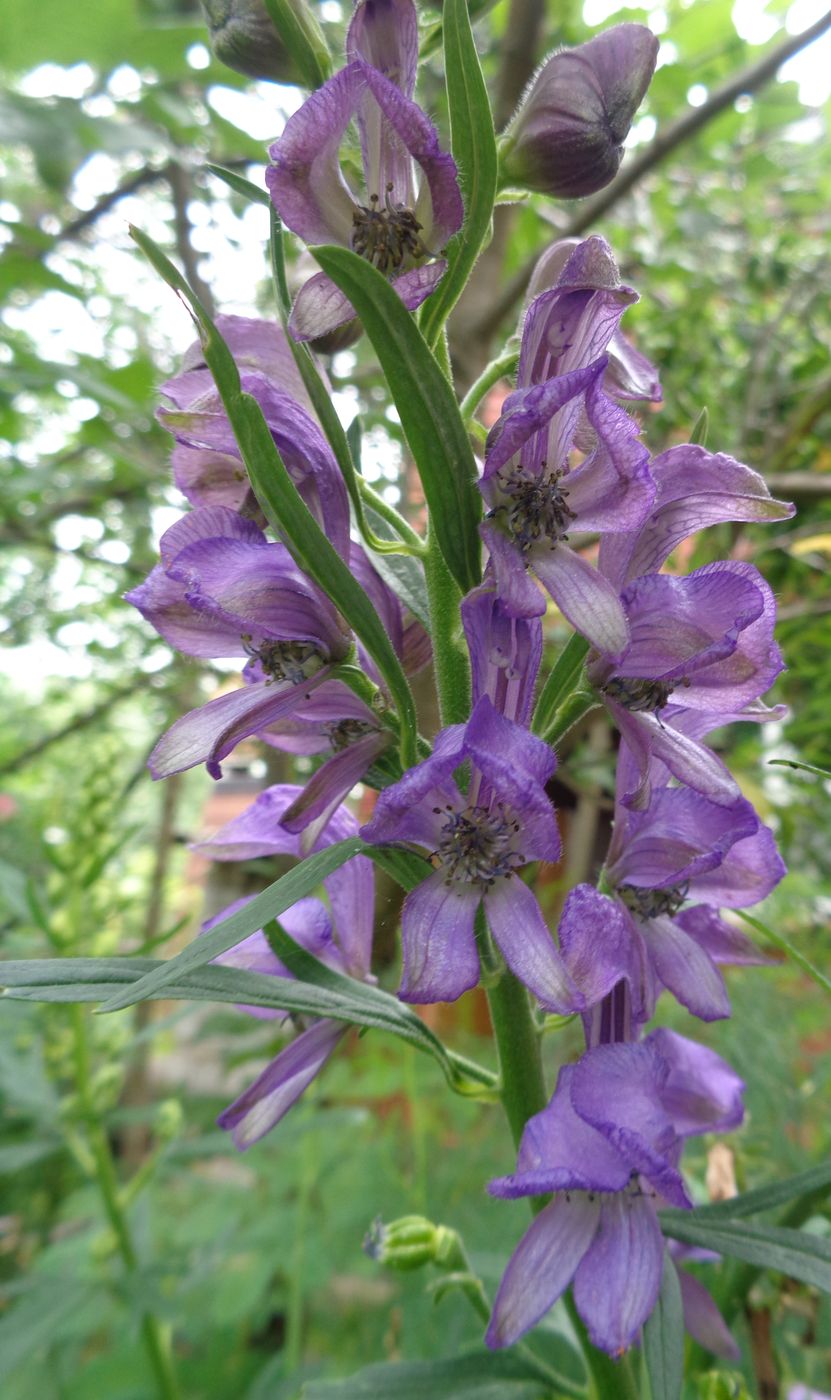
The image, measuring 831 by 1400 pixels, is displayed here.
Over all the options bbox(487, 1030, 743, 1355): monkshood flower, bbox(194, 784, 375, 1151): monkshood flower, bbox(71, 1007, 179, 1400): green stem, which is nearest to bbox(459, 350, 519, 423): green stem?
bbox(194, 784, 375, 1151): monkshood flower

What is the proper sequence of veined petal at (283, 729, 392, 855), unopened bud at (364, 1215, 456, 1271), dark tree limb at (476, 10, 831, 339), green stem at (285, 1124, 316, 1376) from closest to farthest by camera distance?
1. veined petal at (283, 729, 392, 855)
2. unopened bud at (364, 1215, 456, 1271)
3. green stem at (285, 1124, 316, 1376)
4. dark tree limb at (476, 10, 831, 339)

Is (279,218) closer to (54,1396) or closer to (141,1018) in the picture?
(54,1396)

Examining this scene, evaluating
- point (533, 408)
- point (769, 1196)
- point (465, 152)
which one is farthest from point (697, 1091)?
point (465, 152)

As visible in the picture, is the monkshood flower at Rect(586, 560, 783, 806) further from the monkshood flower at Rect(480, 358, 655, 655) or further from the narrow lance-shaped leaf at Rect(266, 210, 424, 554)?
the narrow lance-shaped leaf at Rect(266, 210, 424, 554)

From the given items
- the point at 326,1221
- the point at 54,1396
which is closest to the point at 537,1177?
the point at 326,1221

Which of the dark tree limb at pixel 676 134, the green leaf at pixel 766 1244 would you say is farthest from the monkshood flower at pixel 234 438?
the dark tree limb at pixel 676 134

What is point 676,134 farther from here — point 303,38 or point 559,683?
point 559,683
